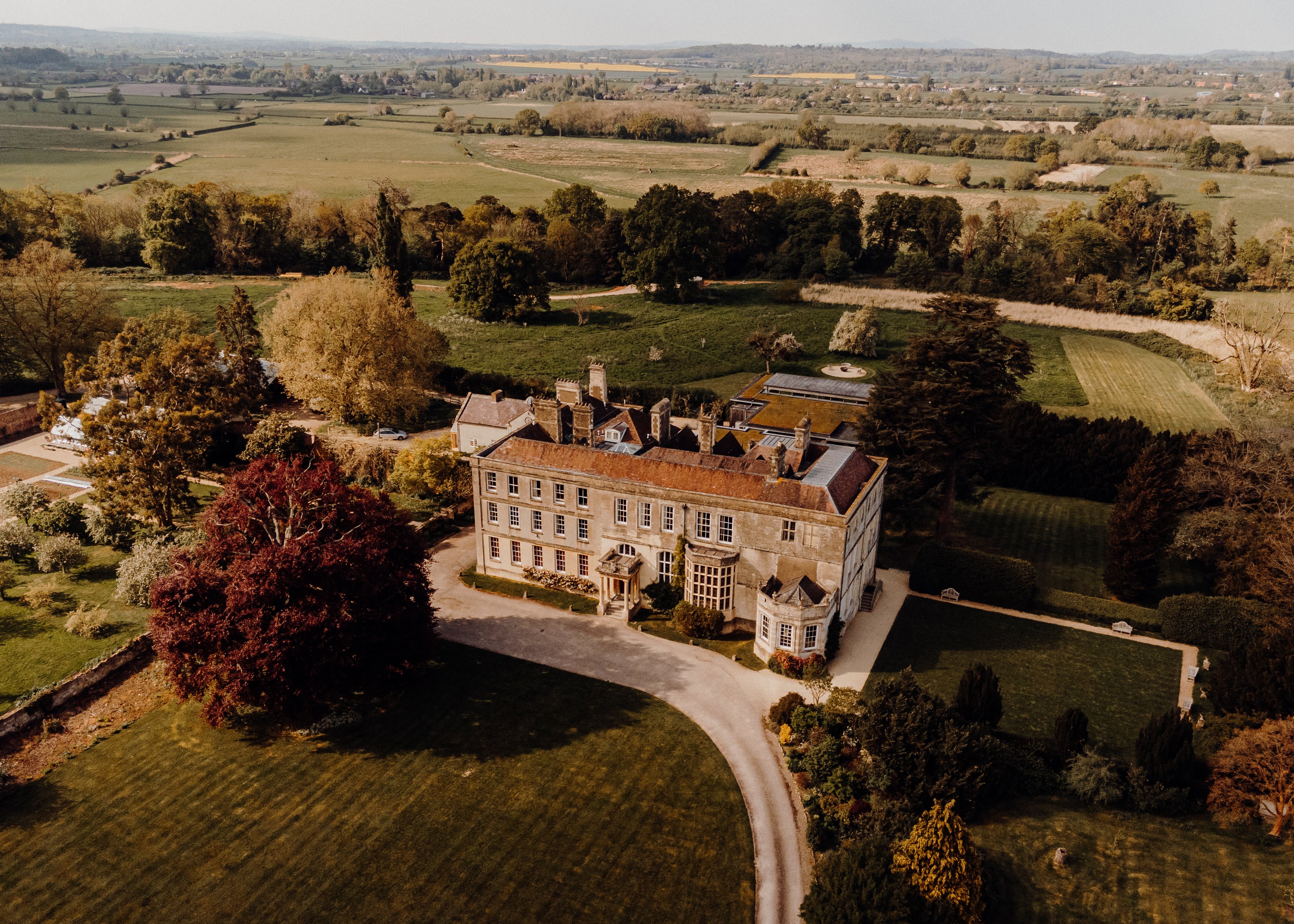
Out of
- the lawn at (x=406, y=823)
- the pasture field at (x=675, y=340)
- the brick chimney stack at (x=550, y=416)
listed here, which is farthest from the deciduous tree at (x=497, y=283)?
the lawn at (x=406, y=823)

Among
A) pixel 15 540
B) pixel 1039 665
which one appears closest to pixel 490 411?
pixel 15 540

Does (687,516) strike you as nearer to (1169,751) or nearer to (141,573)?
(1169,751)

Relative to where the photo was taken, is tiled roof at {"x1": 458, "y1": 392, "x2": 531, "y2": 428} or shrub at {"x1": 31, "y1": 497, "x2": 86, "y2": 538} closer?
shrub at {"x1": 31, "y1": 497, "x2": 86, "y2": 538}

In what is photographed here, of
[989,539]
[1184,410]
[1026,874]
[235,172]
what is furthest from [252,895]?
[235,172]

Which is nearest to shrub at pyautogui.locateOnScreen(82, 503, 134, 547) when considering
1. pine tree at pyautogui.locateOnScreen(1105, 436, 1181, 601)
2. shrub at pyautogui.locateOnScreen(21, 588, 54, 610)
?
shrub at pyautogui.locateOnScreen(21, 588, 54, 610)

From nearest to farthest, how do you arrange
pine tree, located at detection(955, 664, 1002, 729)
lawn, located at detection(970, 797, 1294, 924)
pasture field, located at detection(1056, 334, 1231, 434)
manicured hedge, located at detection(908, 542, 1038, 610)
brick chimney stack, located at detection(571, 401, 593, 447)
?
1. lawn, located at detection(970, 797, 1294, 924)
2. pine tree, located at detection(955, 664, 1002, 729)
3. manicured hedge, located at detection(908, 542, 1038, 610)
4. brick chimney stack, located at detection(571, 401, 593, 447)
5. pasture field, located at detection(1056, 334, 1231, 434)

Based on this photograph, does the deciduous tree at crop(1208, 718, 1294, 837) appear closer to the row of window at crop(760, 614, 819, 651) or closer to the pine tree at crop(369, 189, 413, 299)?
the row of window at crop(760, 614, 819, 651)
